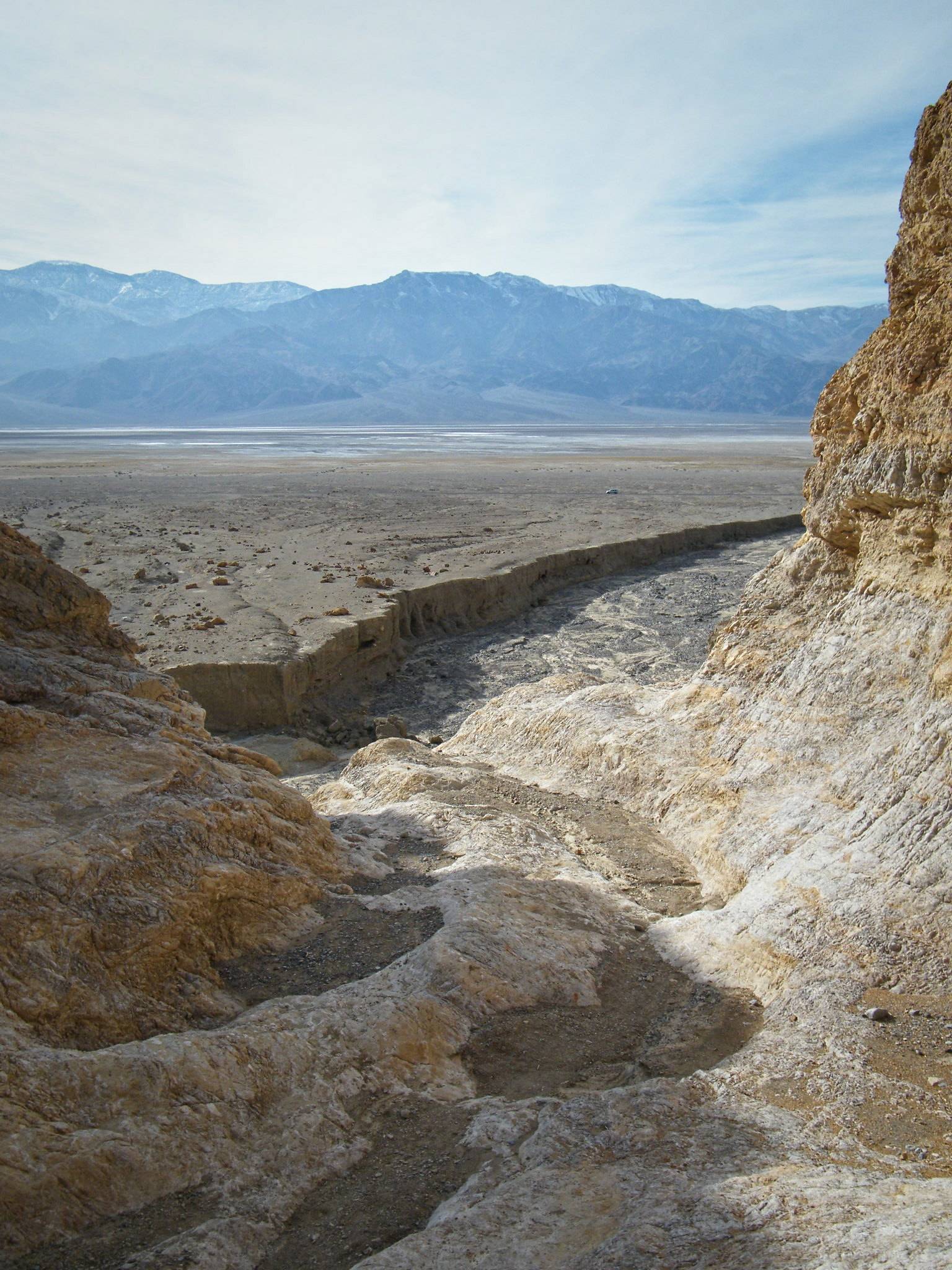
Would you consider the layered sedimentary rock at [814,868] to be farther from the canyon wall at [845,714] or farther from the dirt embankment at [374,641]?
the dirt embankment at [374,641]

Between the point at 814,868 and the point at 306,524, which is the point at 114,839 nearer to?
the point at 814,868

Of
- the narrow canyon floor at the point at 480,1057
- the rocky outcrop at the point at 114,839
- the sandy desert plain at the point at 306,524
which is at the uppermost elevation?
the sandy desert plain at the point at 306,524

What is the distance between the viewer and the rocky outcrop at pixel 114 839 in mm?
3393

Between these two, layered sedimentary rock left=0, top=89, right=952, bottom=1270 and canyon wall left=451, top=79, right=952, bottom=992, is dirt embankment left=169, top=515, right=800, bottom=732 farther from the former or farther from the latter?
canyon wall left=451, top=79, right=952, bottom=992

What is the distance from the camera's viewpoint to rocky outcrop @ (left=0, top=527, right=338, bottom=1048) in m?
3.39

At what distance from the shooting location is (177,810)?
4.21 meters

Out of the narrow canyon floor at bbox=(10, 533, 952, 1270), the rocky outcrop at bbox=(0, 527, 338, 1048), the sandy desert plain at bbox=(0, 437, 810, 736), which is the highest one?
the sandy desert plain at bbox=(0, 437, 810, 736)

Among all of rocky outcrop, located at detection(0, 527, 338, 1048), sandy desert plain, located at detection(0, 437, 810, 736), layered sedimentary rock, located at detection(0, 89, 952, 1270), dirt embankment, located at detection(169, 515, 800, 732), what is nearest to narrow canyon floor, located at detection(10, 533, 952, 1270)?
layered sedimentary rock, located at detection(0, 89, 952, 1270)

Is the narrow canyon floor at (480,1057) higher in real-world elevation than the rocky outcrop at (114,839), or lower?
lower

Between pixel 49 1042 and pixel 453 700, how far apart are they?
10.4 m

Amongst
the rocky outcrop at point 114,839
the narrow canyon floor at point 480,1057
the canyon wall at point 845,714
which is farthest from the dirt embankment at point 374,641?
the rocky outcrop at point 114,839

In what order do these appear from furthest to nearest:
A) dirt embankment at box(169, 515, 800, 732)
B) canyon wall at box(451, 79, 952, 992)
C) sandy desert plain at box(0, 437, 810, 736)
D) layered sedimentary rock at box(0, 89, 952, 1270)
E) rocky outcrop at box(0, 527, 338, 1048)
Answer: sandy desert plain at box(0, 437, 810, 736) → dirt embankment at box(169, 515, 800, 732) → canyon wall at box(451, 79, 952, 992) → rocky outcrop at box(0, 527, 338, 1048) → layered sedimentary rock at box(0, 89, 952, 1270)

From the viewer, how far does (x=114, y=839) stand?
3861 mm

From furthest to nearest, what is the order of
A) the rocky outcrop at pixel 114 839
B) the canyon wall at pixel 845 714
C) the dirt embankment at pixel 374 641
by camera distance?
1. the dirt embankment at pixel 374 641
2. the canyon wall at pixel 845 714
3. the rocky outcrop at pixel 114 839
